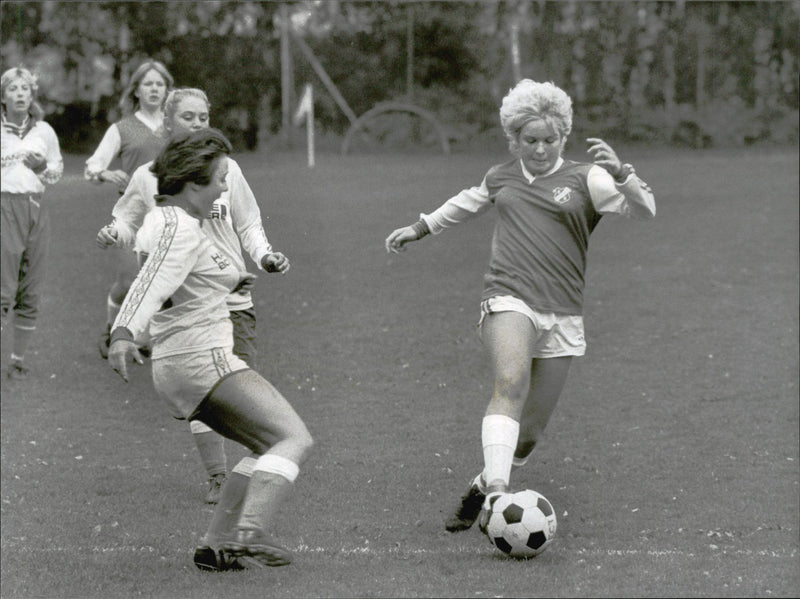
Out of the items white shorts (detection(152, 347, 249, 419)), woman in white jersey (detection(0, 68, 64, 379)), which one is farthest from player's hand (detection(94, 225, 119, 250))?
woman in white jersey (detection(0, 68, 64, 379))

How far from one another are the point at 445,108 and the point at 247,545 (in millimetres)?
13656

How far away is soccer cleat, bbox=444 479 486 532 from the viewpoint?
6.44 meters

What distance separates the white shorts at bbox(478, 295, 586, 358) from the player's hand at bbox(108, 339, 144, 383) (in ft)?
5.95

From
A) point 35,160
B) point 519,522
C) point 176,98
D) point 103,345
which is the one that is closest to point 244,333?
point 176,98

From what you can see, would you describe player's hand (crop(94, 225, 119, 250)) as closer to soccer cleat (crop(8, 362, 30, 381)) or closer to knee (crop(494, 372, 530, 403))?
knee (crop(494, 372, 530, 403))

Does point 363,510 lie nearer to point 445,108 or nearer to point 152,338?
point 152,338

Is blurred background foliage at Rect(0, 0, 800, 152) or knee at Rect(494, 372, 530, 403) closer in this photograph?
knee at Rect(494, 372, 530, 403)

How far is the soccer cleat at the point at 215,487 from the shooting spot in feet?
23.1

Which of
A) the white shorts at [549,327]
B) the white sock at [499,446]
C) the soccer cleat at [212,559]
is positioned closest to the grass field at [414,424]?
the soccer cleat at [212,559]

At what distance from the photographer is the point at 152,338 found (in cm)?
469

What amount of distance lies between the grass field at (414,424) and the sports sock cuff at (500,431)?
57 cm

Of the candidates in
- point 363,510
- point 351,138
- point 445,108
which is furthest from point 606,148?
point 445,108

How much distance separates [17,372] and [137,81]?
16.4 feet

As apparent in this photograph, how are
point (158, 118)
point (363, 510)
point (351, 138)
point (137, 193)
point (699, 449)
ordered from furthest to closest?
point (351, 138) → point (699, 449) → point (363, 510) → point (158, 118) → point (137, 193)
